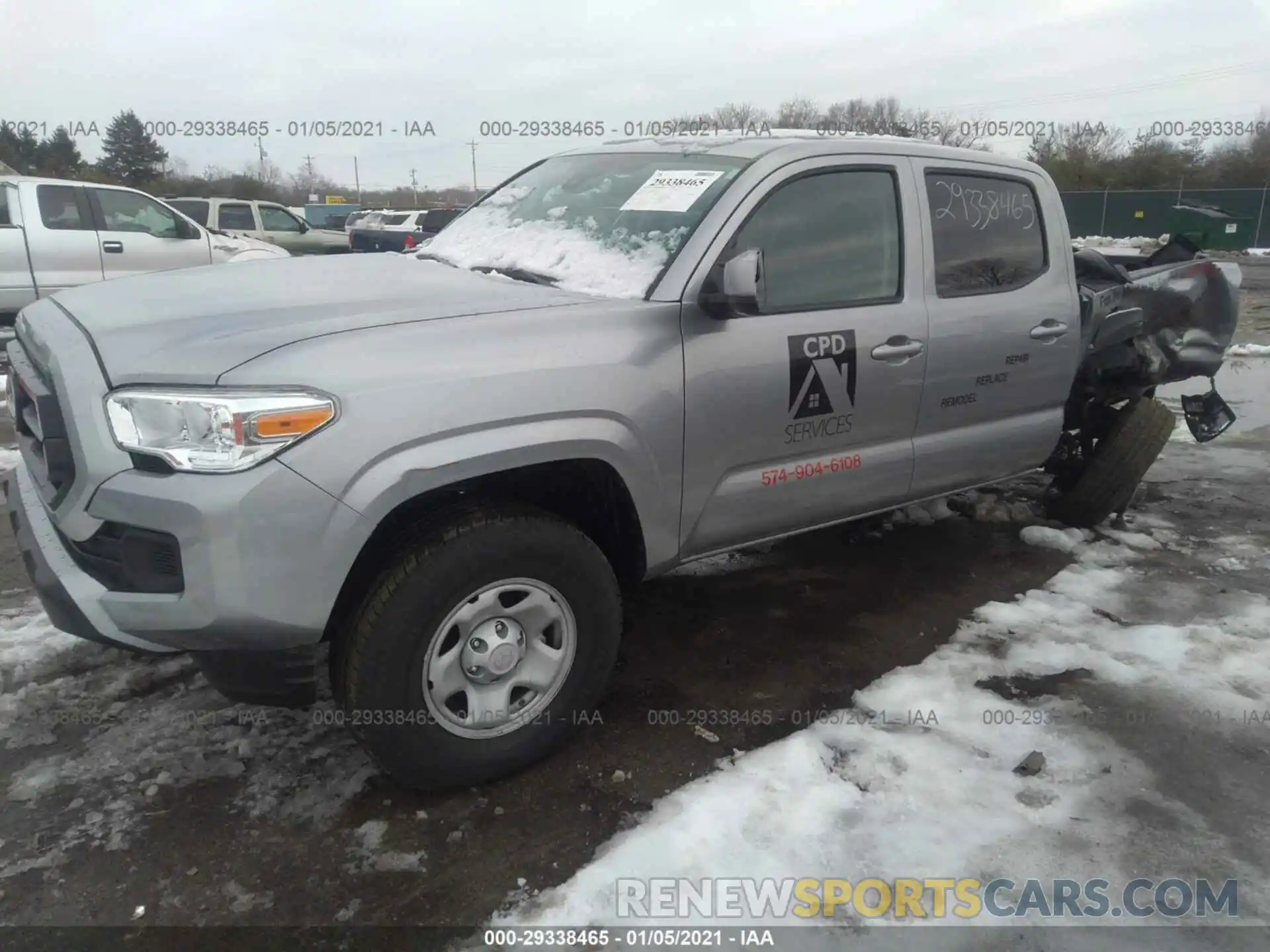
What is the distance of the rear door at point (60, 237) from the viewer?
9.08m

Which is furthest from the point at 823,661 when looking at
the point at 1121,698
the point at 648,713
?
the point at 1121,698

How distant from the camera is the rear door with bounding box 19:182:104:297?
9.08 m

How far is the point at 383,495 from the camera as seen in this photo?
6.94 ft

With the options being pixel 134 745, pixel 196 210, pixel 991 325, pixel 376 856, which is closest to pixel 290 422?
pixel 376 856

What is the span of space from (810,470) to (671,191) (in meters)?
1.07

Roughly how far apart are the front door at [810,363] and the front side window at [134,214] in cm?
924

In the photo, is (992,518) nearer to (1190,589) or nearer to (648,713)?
(1190,589)

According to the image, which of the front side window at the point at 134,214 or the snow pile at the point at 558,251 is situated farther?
the front side window at the point at 134,214

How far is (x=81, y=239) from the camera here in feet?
30.8

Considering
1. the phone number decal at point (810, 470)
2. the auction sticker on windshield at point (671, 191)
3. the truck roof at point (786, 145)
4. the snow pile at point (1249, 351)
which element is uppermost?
the truck roof at point (786, 145)

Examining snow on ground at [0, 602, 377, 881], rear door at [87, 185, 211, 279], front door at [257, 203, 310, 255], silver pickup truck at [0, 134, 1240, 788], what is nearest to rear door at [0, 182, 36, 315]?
rear door at [87, 185, 211, 279]

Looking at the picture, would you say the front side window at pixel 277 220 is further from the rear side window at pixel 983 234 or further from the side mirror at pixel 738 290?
the side mirror at pixel 738 290

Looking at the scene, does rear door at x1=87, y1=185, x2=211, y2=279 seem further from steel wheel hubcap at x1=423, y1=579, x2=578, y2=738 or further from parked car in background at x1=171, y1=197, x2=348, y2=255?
steel wheel hubcap at x1=423, y1=579, x2=578, y2=738

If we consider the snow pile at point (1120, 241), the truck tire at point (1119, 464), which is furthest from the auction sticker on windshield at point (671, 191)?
the snow pile at point (1120, 241)
